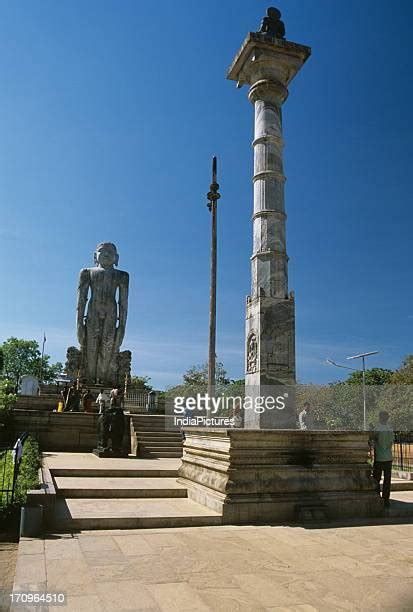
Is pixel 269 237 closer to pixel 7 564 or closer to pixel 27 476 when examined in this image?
pixel 27 476

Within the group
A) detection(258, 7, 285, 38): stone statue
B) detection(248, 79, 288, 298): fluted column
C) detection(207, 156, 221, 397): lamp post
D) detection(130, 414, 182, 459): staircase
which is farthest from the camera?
detection(207, 156, 221, 397): lamp post

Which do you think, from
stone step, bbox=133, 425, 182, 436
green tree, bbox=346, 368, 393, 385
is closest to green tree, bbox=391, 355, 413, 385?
green tree, bbox=346, 368, 393, 385

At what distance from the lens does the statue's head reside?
25.3 metres

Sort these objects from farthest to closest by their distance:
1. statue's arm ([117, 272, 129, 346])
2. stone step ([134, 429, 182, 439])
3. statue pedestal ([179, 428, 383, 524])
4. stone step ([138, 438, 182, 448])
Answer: statue's arm ([117, 272, 129, 346]) → stone step ([134, 429, 182, 439]) → stone step ([138, 438, 182, 448]) → statue pedestal ([179, 428, 383, 524])

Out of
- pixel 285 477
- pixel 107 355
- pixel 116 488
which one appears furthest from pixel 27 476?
pixel 107 355

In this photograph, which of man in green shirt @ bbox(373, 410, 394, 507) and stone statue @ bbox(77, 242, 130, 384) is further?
stone statue @ bbox(77, 242, 130, 384)

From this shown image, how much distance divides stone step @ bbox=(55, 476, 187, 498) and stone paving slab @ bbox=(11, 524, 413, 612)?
82.5 inches

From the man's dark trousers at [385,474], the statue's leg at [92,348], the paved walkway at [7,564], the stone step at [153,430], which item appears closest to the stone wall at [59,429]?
the stone step at [153,430]

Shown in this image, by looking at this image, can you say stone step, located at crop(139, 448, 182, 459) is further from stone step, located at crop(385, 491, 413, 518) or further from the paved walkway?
the paved walkway

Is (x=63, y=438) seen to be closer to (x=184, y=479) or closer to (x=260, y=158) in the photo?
(x=184, y=479)

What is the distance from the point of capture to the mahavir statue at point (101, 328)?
24.4 m

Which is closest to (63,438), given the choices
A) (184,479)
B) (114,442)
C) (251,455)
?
(114,442)

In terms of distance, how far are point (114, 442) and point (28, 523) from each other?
822cm

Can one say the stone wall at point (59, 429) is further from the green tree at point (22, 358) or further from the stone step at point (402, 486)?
the green tree at point (22, 358)
